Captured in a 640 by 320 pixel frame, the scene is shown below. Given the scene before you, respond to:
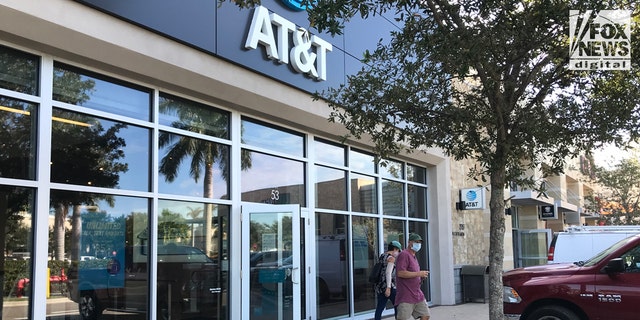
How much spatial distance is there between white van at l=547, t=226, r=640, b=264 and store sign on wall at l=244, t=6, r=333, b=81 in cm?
667

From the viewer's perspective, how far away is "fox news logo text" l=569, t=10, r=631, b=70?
6.87 m

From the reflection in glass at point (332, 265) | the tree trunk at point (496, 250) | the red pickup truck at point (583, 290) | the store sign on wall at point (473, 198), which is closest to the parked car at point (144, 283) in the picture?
the reflection in glass at point (332, 265)

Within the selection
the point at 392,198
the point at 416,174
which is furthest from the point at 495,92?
the point at 416,174

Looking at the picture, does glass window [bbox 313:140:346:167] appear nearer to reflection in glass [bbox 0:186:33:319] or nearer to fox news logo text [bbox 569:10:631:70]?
fox news logo text [bbox 569:10:631:70]

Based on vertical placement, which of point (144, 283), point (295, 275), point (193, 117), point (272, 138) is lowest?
point (295, 275)

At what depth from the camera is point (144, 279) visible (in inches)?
303

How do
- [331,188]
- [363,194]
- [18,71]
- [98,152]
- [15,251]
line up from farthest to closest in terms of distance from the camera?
[363,194] → [331,188] → [98,152] → [18,71] → [15,251]

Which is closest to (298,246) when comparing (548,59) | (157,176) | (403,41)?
(157,176)

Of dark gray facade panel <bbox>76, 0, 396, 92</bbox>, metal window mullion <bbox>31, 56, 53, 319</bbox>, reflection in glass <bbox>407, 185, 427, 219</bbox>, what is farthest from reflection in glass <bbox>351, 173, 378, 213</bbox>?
metal window mullion <bbox>31, 56, 53, 319</bbox>

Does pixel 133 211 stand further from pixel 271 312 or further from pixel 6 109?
pixel 271 312

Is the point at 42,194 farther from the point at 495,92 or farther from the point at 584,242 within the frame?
the point at 584,242

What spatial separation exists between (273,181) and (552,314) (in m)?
5.09

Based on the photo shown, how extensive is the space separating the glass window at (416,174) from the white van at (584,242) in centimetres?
392

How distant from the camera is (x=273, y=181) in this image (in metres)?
10.4
